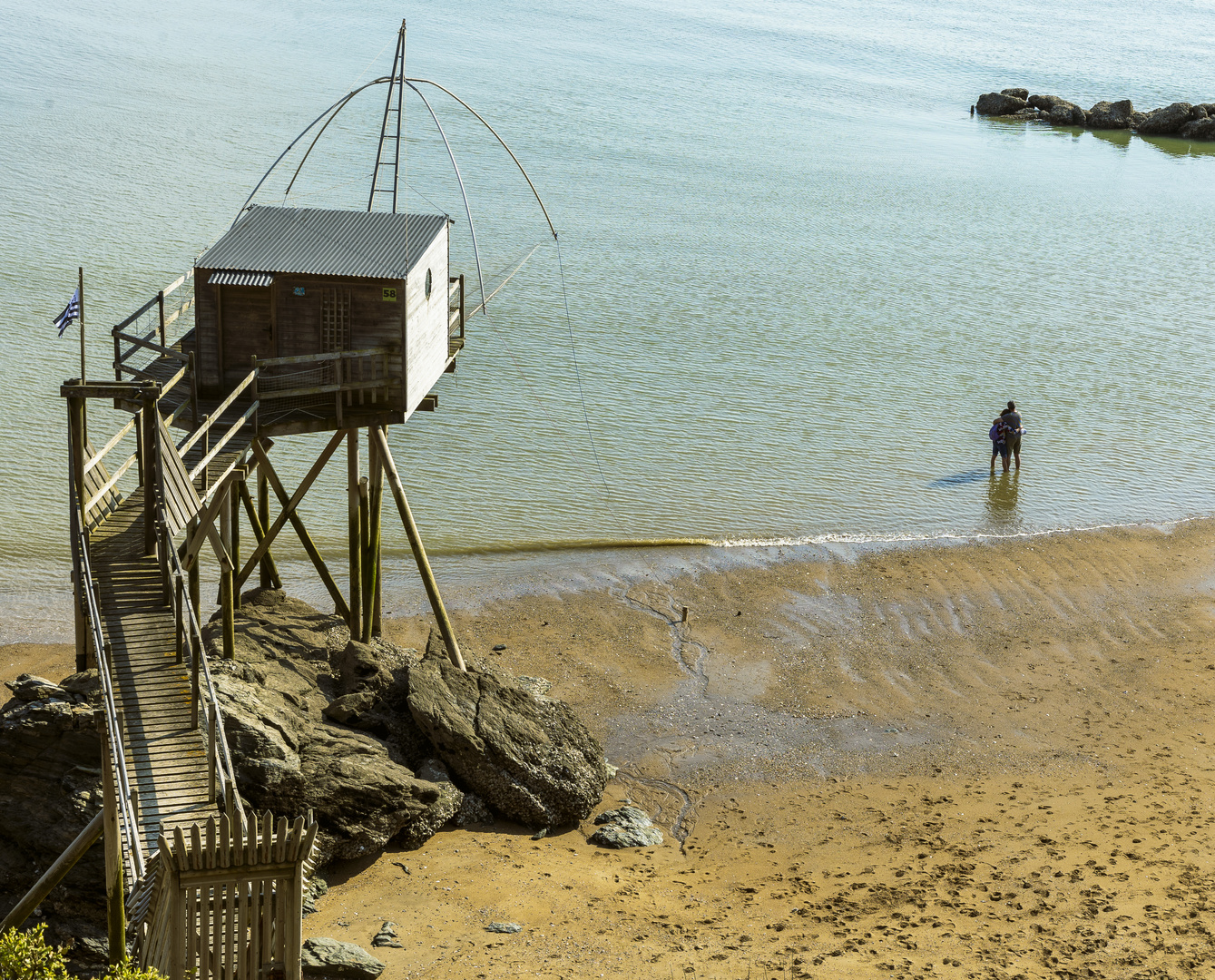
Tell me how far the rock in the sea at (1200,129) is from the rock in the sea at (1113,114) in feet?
11.9

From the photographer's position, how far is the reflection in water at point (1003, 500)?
2886 centimetres

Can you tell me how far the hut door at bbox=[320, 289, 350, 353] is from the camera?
17.5 m

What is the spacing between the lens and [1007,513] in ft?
96.1

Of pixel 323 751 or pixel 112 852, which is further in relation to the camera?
pixel 323 751

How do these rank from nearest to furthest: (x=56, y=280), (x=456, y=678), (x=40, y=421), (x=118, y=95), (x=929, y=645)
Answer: (x=456, y=678), (x=929, y=645), (x=40, y=421), (x=56, y=280), (x=118, y=95)

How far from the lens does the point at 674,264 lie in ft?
154

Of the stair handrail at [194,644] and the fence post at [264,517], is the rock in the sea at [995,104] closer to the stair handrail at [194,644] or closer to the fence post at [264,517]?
the fence post at [264,517]

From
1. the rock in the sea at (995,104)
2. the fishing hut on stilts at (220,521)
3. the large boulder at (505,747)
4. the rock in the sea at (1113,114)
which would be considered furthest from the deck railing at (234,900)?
the rock in the sea at (1113,114)

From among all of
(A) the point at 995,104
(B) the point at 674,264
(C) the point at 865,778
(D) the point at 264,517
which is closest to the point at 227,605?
(D) the point at 264,517

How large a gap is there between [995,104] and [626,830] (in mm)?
78864

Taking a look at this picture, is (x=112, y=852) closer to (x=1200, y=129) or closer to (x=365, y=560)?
(x=365, y=560)

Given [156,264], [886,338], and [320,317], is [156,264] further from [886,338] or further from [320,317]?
[320,317]

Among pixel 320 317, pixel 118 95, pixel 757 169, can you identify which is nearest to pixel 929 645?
pixel 320 317

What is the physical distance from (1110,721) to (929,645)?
11.8 ft
